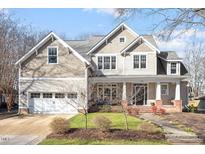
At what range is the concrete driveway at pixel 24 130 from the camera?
1705 cm

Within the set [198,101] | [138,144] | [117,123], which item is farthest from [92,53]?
[138,144]

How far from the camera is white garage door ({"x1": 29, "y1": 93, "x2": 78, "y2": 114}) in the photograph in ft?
92.3

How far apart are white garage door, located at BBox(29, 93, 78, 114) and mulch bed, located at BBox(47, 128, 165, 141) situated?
1007 centimetres

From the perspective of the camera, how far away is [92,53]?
32.3m

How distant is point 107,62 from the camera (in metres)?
32.3

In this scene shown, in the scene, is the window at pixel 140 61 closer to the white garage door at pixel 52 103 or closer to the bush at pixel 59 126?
the white garage door at pixel 52 103

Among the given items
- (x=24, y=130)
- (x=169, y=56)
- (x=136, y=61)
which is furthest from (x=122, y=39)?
(x=24, y=130)

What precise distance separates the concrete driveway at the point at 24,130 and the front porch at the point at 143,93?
6.19 meters

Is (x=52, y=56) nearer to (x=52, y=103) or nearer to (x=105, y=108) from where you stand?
(x=52, y=103)

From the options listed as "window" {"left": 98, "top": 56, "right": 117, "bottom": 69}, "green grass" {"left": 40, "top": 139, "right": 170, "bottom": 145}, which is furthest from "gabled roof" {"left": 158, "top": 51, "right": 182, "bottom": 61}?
"green grass" {"left": 40, "top": 139, "right": 170, "bottom": 145}

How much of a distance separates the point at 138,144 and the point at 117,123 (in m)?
5.90

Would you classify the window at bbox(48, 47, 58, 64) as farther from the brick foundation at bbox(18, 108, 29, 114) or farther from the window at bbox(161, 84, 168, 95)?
the window at bbox(161, 84, 168, 95)

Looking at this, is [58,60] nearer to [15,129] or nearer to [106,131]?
[15,129]

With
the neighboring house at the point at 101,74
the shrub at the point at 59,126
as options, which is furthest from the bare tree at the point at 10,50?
the shrub at the point at 59,126
